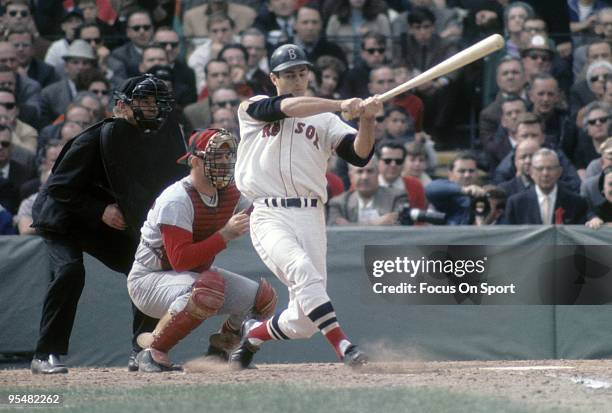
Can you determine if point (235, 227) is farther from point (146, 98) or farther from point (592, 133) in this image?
point (592, 133)

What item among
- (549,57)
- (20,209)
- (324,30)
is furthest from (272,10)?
(20,209)

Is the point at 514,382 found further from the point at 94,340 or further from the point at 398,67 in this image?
the point at 398,67

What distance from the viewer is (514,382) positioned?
5.95 meters

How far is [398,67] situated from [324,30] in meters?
1.41

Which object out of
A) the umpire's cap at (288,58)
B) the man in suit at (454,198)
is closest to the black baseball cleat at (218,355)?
the umpire's cap at (288,58)

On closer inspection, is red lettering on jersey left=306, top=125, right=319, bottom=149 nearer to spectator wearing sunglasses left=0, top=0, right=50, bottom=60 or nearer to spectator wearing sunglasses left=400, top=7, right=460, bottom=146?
spectator wearing sunglasses left=400, top=7, right=460, bottom=146

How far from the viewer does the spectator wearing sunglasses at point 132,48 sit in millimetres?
11703

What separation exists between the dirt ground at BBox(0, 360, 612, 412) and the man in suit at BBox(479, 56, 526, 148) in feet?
12.8

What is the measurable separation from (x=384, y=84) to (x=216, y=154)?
16.4ft

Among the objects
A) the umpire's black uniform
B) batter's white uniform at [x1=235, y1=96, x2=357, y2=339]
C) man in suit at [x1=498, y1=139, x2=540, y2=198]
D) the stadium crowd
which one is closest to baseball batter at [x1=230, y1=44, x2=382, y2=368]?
batter's white uniform at [x1=235, y1=96, x2=357, y2=339]

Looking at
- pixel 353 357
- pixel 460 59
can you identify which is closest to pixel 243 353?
pixel 353 357

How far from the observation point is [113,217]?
6.91 meters

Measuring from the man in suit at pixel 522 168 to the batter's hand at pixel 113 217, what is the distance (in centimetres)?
370

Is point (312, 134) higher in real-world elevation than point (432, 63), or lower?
lower
